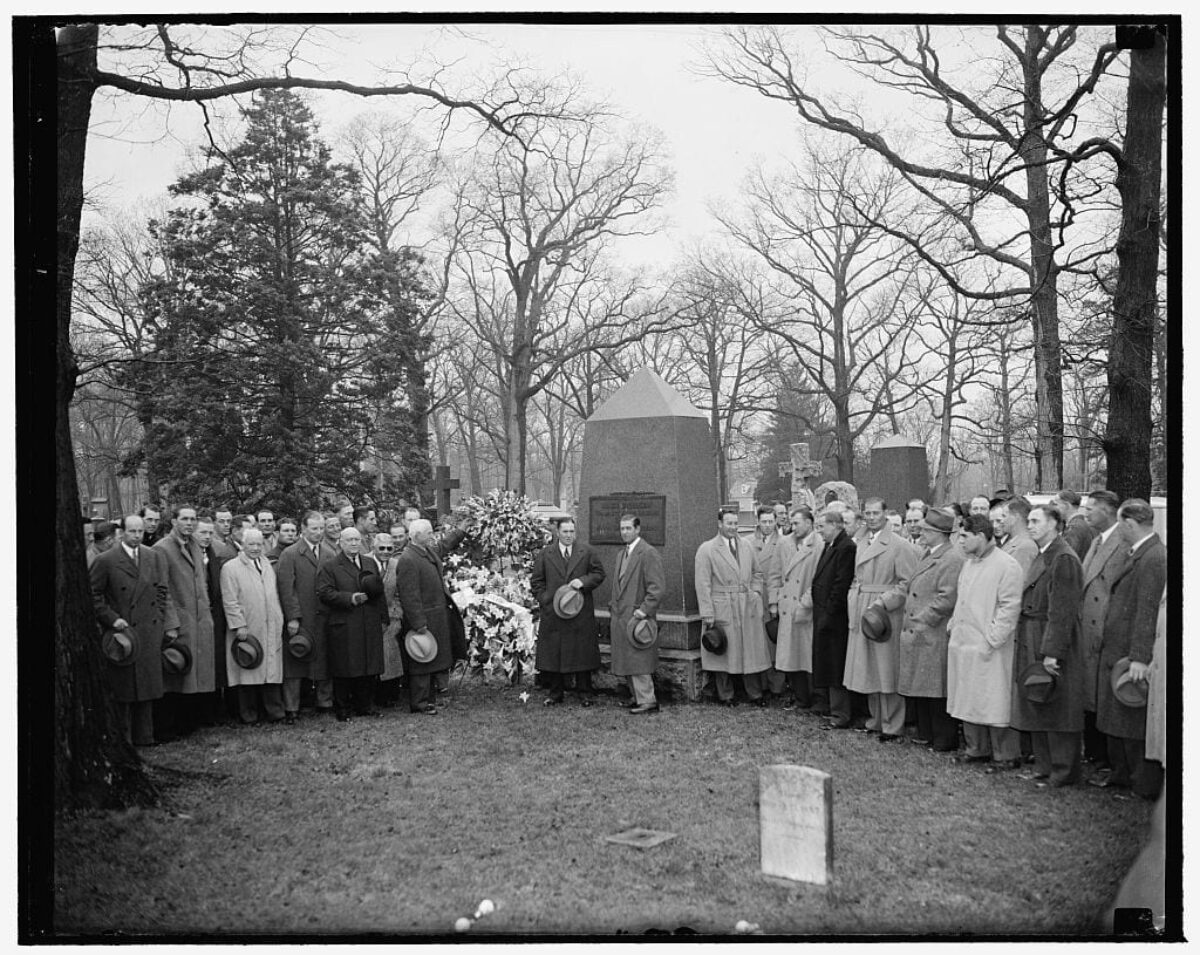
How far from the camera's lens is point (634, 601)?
379 inches

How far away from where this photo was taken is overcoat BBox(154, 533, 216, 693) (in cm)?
846

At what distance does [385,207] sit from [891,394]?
50.4 feet

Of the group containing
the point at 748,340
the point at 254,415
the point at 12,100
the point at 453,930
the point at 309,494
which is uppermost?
the point at 748,340

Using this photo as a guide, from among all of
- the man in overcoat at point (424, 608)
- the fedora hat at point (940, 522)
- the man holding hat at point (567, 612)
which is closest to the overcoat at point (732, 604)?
the man holding hat at point (567, 612)

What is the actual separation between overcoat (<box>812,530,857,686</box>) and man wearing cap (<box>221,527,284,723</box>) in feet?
15.6

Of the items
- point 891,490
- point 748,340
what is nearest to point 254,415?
point 891,490

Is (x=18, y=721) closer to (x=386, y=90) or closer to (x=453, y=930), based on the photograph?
(x=453, y=930)

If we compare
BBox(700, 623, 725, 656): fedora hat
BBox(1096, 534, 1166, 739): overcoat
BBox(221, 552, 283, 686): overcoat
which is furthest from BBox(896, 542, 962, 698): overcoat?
BBox(221, 552, 283, 686): overcoat

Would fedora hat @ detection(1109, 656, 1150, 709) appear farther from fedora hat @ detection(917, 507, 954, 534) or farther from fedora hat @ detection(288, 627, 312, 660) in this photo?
fedora hat @ detection(288, 627, 312, 660)

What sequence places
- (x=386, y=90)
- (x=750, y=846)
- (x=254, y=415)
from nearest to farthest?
(x=750, y=846)
(x=386, y=90)
(x=254, y=415)

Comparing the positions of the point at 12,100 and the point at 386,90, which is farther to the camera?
the point at 386,90

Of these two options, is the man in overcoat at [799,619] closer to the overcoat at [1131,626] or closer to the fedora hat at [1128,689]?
the overcoat at [1131,626]

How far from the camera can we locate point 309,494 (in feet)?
47.2

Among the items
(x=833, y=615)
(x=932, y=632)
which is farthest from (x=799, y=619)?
(x=932, y=632)
